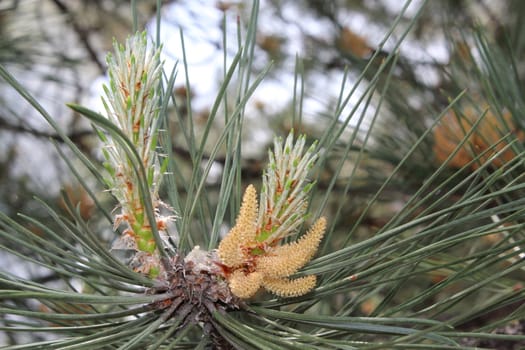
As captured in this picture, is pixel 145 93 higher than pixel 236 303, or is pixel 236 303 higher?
pixel 145 93

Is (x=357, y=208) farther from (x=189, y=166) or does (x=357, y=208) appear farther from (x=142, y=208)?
(x=142, y=208)

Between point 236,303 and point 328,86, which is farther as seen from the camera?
point 328,86

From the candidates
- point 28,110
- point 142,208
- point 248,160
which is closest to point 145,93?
point 142,208

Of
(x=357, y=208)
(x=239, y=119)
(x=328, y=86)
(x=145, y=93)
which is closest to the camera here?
(x=145, y=93)

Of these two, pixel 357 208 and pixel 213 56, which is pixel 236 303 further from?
pixel 213 56

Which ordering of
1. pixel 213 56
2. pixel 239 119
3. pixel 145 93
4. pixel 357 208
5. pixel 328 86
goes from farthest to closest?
pixel 213 56
pixel 328 86
pixel 357 208
pixel 239 119
pixel 145 93

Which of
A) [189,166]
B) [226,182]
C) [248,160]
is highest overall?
[189,166]
